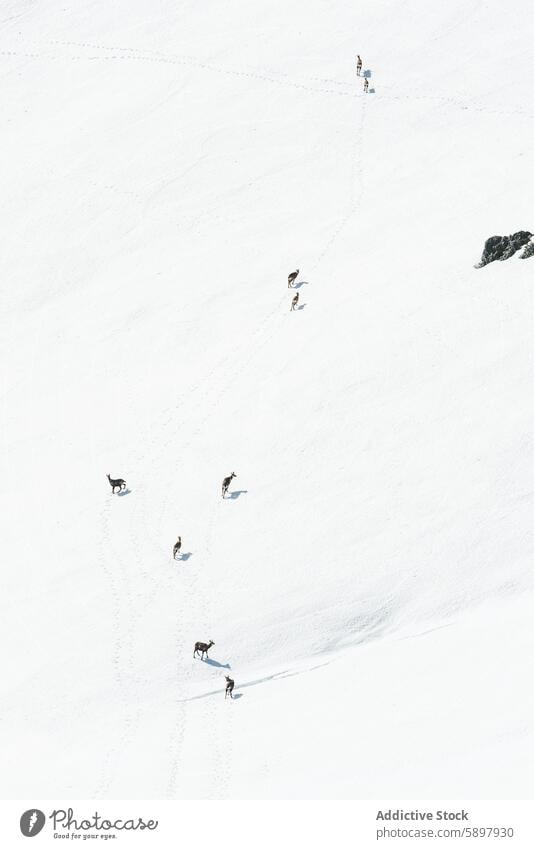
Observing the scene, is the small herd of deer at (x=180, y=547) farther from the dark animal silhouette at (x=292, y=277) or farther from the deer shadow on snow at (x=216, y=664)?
the dark animal silhouette at (x=292, y=277)

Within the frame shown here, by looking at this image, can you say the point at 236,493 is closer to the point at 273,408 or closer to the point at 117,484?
the point at 273,408

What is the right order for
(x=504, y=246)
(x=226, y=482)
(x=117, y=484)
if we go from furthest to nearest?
1. (x=504, y=246)
2. (x=117, y=484)
3. (x=226, y=482)

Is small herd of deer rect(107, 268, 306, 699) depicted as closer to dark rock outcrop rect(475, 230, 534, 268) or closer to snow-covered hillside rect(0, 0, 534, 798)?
snow-covered hillside rect(0, 0, 534, 798)

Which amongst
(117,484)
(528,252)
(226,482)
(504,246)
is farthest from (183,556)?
(528,252)

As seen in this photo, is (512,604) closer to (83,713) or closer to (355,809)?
(355,809)

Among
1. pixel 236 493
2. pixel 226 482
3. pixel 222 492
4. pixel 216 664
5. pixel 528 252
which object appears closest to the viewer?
pixel 216 664

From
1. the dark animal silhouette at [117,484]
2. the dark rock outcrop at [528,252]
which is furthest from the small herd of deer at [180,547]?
the dark rock outcrop at [528,252]
